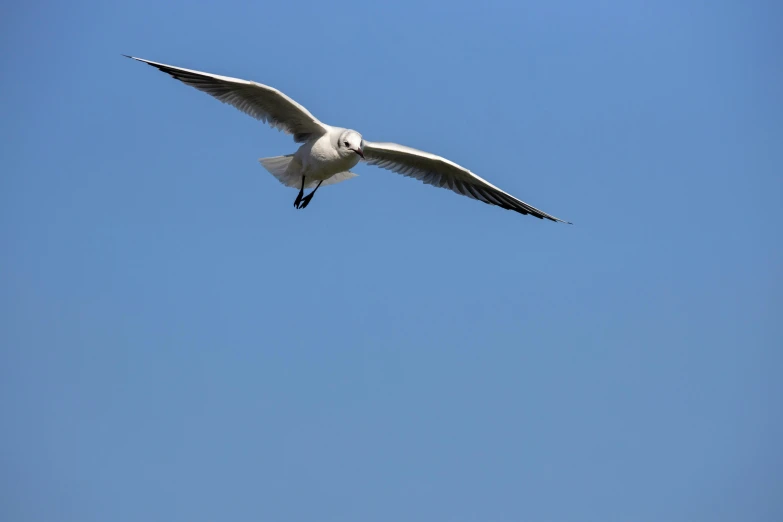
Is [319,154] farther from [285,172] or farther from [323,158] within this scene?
[285,172]

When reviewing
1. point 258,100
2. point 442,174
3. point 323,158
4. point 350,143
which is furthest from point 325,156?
point 442,174

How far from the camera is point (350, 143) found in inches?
412

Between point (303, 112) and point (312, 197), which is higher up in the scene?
point (303, 112)

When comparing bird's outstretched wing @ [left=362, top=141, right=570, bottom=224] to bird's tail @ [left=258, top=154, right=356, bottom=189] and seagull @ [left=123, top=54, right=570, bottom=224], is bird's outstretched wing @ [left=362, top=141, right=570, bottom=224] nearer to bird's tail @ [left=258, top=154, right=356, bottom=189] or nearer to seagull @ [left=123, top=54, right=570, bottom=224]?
seagull @ [left=123, top=54, right=570, bottom=224]

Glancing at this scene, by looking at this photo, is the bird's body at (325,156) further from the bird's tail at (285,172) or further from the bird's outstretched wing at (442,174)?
the bird's outstretched wing at (442,174)

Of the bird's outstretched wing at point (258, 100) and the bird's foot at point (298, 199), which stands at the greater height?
the bird's outstretched wing at point (258, 100)

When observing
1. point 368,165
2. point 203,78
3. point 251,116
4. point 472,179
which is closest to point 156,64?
point 203,78

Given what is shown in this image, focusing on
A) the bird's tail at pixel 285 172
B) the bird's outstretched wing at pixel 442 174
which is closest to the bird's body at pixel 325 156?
the bird's tail at pixel 285 172

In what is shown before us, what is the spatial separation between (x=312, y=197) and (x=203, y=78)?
1.81m

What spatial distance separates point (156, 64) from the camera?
10234mm

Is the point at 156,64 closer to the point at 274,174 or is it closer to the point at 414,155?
the point at 274,174

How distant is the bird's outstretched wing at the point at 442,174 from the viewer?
11.3 meters

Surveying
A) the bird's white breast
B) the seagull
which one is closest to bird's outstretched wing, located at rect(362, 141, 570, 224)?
the seagull

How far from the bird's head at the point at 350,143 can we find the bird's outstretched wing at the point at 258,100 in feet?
1.03
